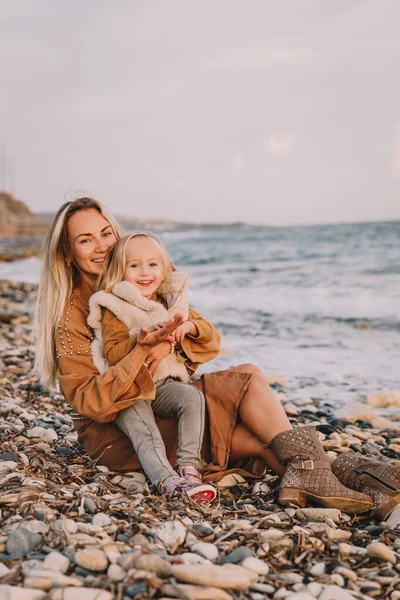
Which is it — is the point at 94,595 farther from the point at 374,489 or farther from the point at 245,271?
the point at 245,271

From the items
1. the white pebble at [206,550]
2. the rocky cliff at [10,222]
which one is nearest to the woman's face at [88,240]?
the white pebble at [206,550]

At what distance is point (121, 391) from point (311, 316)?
9.07m

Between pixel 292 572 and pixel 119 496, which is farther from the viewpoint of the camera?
pixel 119 496

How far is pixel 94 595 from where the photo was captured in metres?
2.04

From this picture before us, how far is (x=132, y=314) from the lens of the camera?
364cm

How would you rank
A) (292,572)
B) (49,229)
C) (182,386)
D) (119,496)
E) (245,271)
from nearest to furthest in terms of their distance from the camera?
1. (292,572)
2. (119,496)
3. (182,386)
4. (49,229)
5. (245,271)

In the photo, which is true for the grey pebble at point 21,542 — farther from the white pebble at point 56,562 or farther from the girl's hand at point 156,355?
the girl's hand at point 156,355

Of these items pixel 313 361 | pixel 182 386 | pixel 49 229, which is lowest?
pixel 313 361

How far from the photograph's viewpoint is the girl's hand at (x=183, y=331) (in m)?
3.65

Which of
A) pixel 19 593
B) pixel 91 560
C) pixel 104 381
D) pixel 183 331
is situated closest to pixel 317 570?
pixel 91 560

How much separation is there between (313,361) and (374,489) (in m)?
4.86

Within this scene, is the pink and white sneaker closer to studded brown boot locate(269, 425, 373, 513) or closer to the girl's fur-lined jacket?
studded brown boot locate(269, 425, 373, 513)

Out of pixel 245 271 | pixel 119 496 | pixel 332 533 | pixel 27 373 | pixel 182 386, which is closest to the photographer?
pixel 332 533

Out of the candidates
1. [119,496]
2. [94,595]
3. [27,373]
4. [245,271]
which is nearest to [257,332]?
[27,373]
